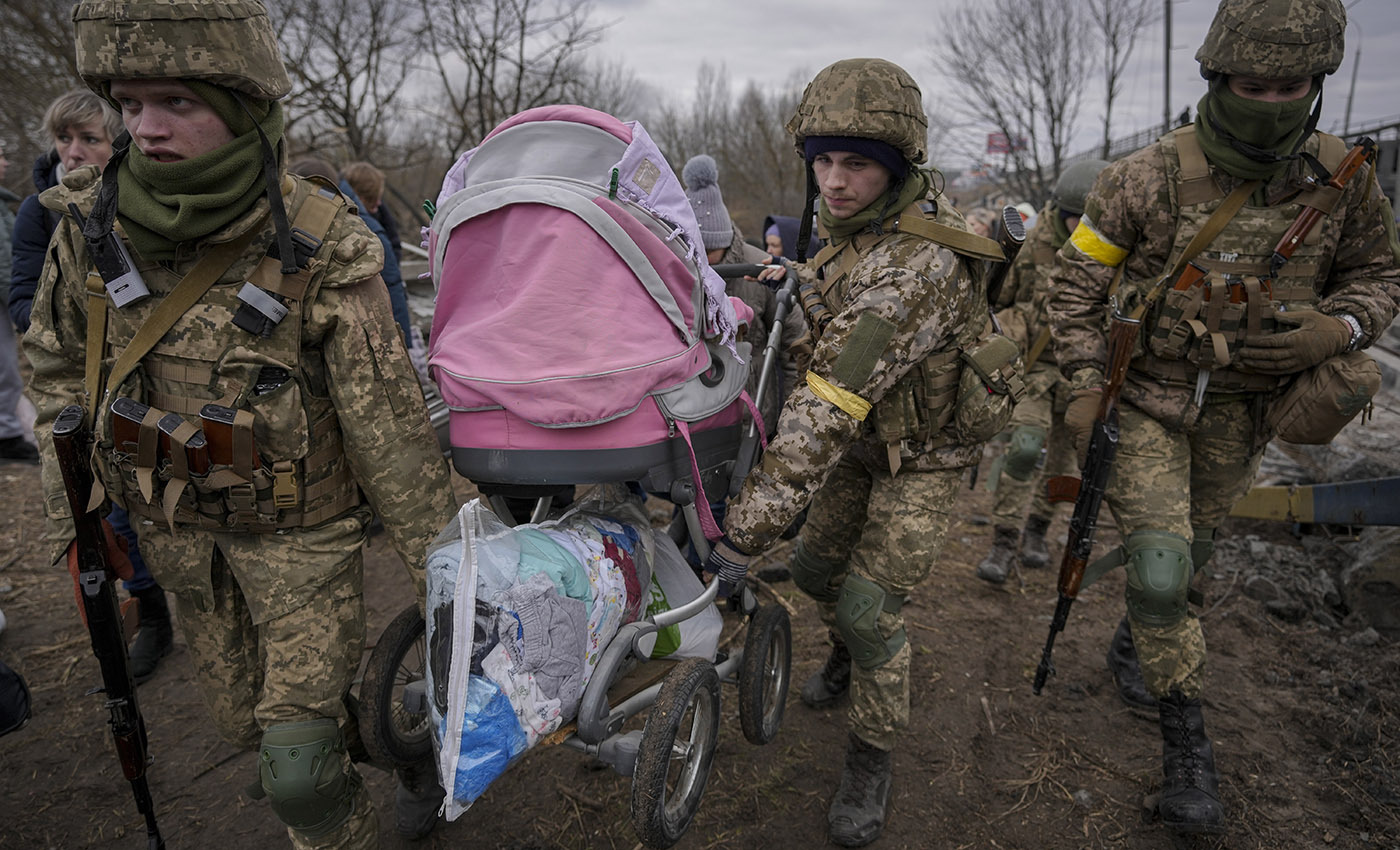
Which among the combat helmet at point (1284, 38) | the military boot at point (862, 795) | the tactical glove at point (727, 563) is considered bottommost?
the military boot at point (862, 795)

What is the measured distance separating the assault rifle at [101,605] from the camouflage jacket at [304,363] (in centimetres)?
7

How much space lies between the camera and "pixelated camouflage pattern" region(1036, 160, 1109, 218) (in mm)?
4668

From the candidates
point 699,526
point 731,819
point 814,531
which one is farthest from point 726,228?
point 731,819

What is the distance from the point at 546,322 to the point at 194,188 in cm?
95

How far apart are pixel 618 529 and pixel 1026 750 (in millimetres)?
2100

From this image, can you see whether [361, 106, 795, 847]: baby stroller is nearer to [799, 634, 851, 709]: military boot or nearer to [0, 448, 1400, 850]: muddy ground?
[0, 448, 1400, 850]: muddy ground

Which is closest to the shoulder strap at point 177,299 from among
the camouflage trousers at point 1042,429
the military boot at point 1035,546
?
the camouflage trousers at point 1042,429

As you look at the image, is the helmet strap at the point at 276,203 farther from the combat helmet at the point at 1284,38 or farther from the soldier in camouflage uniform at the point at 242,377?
the combat helmet at the point at 1284,38

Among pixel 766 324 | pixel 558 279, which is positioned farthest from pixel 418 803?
pixel 766 324

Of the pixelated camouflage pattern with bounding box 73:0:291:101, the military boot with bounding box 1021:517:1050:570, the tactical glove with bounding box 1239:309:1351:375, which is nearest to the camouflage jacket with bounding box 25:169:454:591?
the pixelated camouflage pattern with bounding box 73:0:291:101

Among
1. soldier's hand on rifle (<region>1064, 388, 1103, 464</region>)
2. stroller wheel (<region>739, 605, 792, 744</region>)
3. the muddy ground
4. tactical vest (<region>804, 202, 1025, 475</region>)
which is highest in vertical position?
tactical vest (<region>804, 202, 1025, 475</region>)

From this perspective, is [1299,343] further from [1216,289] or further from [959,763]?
[959,763]

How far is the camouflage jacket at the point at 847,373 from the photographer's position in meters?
2.40

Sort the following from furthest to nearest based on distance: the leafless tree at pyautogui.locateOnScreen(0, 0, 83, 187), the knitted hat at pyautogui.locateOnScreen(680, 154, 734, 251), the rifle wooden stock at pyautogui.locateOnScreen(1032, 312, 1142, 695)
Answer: the leafless tree at pyautogui.locateOnScreen(0, 0, 83, 187) → the knitted hat at pyautogui.locateOnScreen(680, 154, 734, 251) → the rifle wooden stock at pyautogui.locateOnScreen(1032, 312, 1142, 695)
